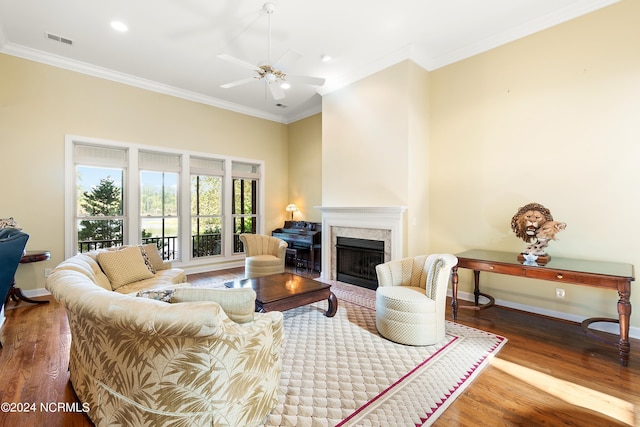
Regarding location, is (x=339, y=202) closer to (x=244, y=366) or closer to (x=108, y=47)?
(x=244, y=366)

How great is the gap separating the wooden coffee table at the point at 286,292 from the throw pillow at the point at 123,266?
102 centimetres

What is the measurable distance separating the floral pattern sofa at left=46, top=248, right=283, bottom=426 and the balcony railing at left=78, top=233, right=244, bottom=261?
3925mm

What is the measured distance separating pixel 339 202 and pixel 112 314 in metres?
4.10

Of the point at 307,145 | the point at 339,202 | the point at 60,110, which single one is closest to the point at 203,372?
the point at 339,202

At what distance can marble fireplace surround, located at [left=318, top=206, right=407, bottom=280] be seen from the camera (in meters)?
4.21

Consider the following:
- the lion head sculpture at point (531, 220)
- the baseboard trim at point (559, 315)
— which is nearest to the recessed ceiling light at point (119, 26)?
the lion head sculpture at point (531, 220)

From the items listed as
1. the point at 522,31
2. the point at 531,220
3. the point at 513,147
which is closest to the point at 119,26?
→ the point at 522,31

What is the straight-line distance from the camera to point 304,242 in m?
6.02

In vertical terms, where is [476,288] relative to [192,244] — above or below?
below

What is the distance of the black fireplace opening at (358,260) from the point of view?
457cm

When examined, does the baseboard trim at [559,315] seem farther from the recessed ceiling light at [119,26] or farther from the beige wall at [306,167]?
the recessed ceiling light at [119,26]

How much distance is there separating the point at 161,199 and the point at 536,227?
612 centimetres

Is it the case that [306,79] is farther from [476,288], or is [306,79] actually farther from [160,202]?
[160,202]

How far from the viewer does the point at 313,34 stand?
384 centimetres
